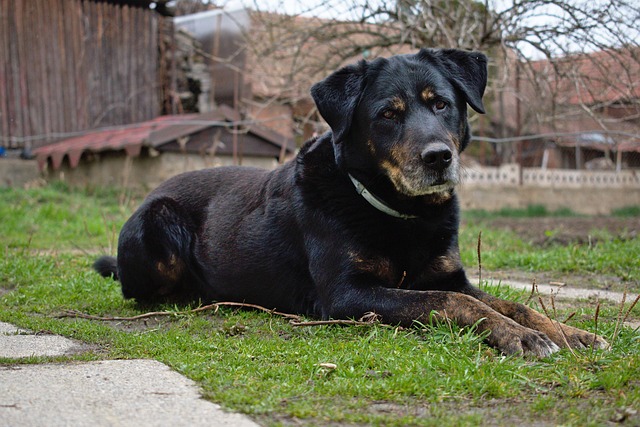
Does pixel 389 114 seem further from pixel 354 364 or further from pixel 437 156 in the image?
pixel 354 364

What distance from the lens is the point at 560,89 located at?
820 cm

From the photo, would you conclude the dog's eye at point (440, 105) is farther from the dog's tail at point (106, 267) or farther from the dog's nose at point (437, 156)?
the dog's tail at point (106, 267)

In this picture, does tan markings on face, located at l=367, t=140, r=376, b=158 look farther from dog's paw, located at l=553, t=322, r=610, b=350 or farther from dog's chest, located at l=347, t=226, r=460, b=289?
dog's paw, located at l=553, t=322, r=610, b=350

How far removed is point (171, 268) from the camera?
4738 mm

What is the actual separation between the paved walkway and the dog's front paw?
1343 mm

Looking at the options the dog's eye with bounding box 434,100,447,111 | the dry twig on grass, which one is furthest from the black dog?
the dry twig on grass

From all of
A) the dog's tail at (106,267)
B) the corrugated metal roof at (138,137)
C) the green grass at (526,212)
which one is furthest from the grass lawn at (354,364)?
the green grass at (526,212)

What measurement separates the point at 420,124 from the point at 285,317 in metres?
1.36

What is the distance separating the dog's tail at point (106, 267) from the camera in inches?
220

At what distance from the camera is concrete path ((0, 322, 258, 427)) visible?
7.59ft

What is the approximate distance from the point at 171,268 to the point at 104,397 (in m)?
2.20

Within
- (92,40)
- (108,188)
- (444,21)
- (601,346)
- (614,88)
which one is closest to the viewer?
(601,346)

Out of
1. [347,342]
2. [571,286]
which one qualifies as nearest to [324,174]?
[347,342]

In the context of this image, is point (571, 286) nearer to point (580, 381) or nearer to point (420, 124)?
point (420, 124)
